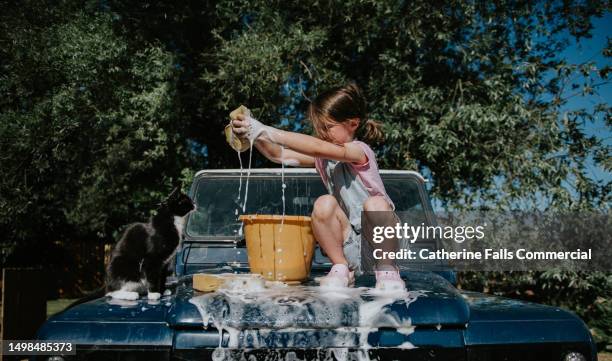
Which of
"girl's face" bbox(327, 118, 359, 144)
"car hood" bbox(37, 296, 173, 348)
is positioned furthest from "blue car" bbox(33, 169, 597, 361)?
"girl's face" bbox(327, 118, 359, 144)

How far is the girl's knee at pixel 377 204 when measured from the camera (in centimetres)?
268

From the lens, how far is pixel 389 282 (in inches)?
99.3

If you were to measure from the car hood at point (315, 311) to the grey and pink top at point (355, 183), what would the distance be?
Answer: 2.21 ft

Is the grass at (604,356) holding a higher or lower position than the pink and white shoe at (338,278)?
lower

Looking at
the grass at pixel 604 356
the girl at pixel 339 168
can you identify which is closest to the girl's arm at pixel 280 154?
the girl at pixel 339 168

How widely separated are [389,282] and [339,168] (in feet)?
2.34

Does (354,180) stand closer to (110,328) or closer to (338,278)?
(338,278)

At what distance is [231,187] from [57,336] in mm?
1793

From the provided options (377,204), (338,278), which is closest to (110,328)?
(338,278)

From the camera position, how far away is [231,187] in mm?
3732

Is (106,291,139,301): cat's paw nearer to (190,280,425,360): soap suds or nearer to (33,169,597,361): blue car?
(33,169,597,361): blue car

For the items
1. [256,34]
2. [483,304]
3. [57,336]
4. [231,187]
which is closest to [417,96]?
[256,34]

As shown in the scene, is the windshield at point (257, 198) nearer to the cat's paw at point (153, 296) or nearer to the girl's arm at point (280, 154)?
the girl's arm at point (280, 154)

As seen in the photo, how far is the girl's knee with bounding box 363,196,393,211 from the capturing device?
2680 mm
